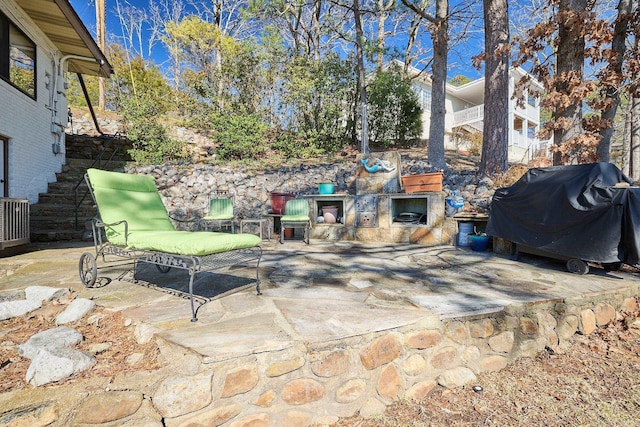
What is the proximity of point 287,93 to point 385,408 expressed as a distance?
9.40 metres

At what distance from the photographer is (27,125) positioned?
5.86 meters

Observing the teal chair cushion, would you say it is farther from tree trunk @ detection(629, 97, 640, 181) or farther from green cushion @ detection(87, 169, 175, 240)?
tree trunk @ detection(629, 97, 640, 181)

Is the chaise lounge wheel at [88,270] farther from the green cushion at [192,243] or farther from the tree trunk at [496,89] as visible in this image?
the tree trunk at [496,89]

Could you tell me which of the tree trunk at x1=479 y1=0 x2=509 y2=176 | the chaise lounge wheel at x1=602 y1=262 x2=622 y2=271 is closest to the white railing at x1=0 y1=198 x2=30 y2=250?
the chaise lounge wheel at x1=602 y1=262 x2=622 y2=271

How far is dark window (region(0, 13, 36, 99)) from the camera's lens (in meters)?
5.32

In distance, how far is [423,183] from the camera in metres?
5.71

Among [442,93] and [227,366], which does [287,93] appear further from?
[227,366]

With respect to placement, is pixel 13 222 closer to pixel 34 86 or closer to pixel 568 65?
pixel 34 86

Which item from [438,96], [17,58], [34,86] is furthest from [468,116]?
[17,58]

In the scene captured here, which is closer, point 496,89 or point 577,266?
point 577,266

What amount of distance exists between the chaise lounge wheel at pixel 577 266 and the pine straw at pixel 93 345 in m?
3.82

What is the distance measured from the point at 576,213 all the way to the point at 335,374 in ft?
9.99

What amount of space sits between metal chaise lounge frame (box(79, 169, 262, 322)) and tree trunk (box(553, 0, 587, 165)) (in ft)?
17.0

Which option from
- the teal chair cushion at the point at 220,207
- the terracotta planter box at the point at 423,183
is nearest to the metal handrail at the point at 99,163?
the teal chair cushion at the point at 220,207
